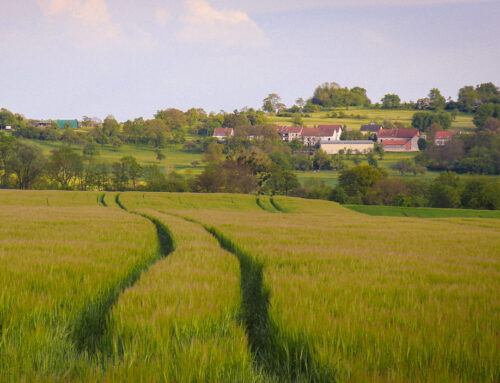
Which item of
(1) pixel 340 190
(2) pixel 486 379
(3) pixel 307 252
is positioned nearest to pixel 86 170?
(1) pixel 340 190

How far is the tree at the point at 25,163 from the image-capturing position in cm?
7950

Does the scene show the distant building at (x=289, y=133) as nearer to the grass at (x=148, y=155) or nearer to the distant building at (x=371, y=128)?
the distant building at (x=371, y=128)

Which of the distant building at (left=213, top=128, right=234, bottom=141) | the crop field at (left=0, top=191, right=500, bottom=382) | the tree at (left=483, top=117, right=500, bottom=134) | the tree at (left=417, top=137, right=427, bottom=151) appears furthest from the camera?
the distant building at (left=213, top=128, right=234, bottom=141)

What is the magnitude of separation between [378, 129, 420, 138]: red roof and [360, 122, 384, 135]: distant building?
683cm

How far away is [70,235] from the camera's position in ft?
40.5

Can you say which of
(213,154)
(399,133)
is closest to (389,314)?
(213,154)

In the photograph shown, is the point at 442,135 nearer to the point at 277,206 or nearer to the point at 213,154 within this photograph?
the point at 213,154

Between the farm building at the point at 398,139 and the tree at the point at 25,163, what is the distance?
136m

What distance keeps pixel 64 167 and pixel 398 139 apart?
144 meters

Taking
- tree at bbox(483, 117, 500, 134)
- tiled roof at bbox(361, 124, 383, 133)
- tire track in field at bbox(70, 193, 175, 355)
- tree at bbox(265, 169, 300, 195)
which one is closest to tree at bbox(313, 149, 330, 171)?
tree at bbox(265, 169, 300, 195)

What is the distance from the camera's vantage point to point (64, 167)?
87.2 m

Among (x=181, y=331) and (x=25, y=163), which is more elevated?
(x=181, y=331)

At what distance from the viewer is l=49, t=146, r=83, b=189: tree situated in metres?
85.9

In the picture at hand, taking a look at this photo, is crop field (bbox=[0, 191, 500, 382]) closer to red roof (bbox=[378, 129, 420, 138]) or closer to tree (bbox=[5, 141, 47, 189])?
tree (bbox=[5, 141, 47, 189])
